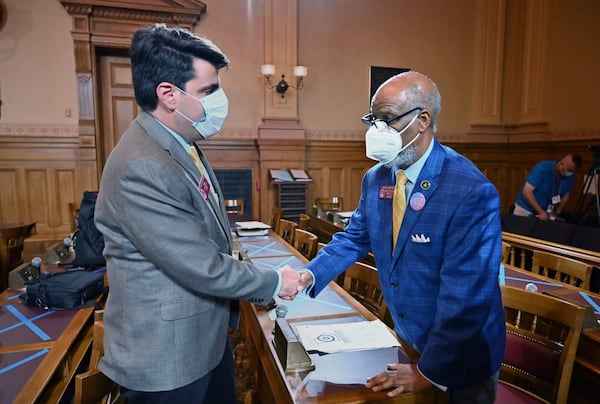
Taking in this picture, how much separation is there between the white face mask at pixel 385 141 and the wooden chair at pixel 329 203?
13.3ft

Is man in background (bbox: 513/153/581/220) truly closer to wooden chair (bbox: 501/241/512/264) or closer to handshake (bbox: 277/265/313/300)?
wooden chair (bbox: 501/241/512/264)

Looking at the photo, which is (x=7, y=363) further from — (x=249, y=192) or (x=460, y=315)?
(x=249, y=192)

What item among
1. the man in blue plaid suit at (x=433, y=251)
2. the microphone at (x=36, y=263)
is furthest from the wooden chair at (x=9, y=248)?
the man in blue plaid suit at (x=433, y=251)

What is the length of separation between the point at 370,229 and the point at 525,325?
94 centimetres

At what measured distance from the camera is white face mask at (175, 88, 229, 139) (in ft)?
3.82

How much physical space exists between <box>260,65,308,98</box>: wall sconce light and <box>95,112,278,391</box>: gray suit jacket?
4.58 m

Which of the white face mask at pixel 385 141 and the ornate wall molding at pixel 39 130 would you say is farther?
the ornate wall molding at pixel 39 130

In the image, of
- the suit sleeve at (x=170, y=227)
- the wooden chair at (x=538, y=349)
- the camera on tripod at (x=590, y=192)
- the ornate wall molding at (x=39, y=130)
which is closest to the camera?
the suit sleeve at (x=170, y=227)

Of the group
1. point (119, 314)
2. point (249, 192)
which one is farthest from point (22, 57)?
point (119, 314)

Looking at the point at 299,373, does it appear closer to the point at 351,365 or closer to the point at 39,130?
the point at 351,365

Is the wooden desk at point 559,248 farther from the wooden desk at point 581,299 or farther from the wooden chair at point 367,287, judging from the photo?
the wooden chair at point 367,287

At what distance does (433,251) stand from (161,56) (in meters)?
0.93

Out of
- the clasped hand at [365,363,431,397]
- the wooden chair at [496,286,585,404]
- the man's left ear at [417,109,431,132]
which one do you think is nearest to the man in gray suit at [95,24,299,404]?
the clasped hand at [365,363,431,397]

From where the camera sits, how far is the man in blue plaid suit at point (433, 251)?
40.4 inches
